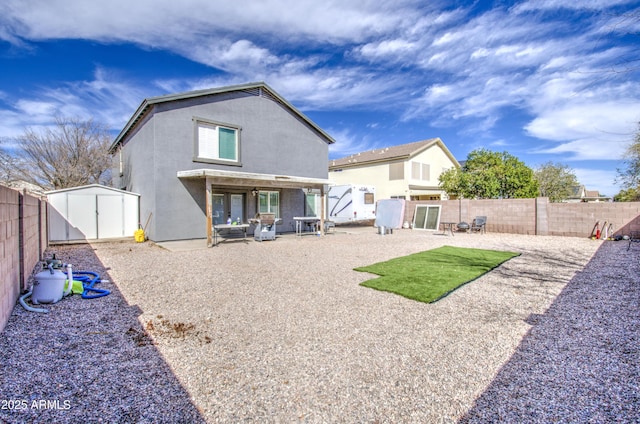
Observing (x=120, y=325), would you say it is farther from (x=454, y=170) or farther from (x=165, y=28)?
(x=454, y=170)

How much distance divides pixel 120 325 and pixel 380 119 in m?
25.8

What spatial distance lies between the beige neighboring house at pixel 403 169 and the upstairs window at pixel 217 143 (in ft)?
31.2

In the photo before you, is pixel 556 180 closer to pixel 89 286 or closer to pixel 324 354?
pixel 324 354

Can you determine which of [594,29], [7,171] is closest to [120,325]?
[594,29]

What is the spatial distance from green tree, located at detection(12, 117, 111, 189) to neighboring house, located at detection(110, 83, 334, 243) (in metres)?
4.91

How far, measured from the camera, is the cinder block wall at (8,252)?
3875mm

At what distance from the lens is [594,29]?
11.9 feet

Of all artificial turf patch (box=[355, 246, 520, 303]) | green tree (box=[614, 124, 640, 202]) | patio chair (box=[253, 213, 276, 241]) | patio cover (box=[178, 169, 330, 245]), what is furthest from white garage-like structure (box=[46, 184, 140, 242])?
green tree (box=[614, 124, 640, 202])

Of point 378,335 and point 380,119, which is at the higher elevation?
point 380,119

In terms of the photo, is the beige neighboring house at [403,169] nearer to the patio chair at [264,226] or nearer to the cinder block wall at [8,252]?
the patio chair at [264,226]

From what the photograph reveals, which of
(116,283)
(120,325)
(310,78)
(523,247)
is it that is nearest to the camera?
(120,325)

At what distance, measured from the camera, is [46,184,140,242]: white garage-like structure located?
1173 centimetres

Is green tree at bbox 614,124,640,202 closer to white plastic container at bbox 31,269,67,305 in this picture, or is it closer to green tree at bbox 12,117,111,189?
white plastic container at bbox 31,269,67,305

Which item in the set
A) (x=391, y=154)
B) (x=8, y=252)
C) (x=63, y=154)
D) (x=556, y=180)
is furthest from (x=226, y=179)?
(x=556, y=180)
